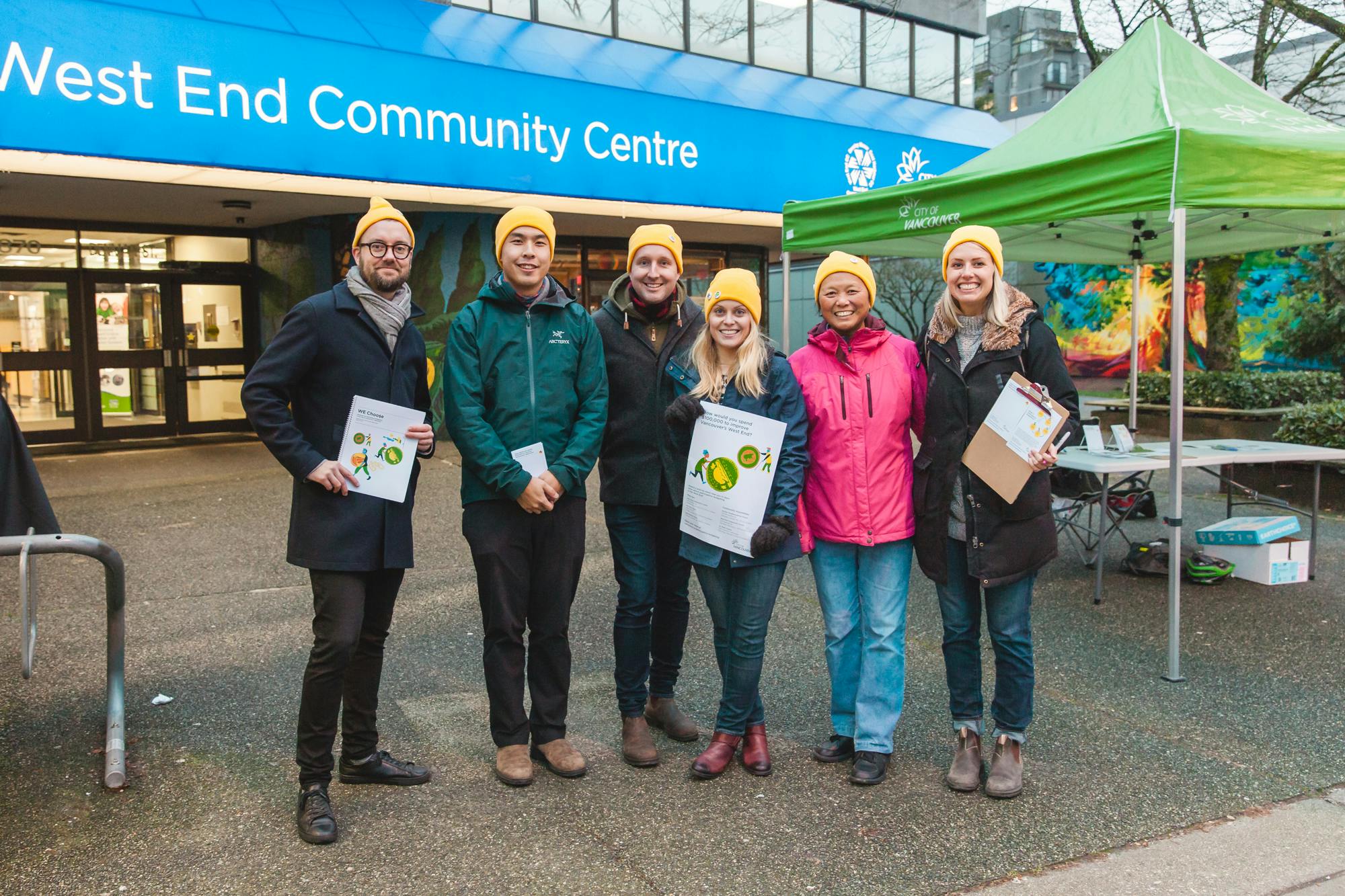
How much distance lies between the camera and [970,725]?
3674 mm

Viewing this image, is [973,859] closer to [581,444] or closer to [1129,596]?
[581,444]

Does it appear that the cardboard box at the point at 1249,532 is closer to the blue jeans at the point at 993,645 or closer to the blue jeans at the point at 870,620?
the blue jeans at the point at 993,645

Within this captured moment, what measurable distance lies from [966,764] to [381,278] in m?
2.61

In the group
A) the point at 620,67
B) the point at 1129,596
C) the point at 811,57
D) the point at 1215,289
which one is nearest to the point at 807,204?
the point at 1129,596

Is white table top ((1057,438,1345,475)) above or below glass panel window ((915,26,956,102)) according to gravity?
below

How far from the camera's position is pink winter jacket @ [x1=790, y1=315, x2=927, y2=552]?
3.61 meters

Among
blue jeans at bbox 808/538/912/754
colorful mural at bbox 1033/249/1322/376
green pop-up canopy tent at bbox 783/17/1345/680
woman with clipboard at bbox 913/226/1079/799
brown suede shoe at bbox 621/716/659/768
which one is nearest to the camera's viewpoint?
woman with clipboard at bbox 913/226/1079/799

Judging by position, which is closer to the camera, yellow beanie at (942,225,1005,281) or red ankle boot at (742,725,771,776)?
yellow beanie at (942,225,1005,281)

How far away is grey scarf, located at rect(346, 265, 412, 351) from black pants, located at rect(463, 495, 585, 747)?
65 centimetres

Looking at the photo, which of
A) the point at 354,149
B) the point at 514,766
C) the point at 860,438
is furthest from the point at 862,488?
the point at 354,149

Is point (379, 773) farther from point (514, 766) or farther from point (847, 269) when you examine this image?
point (847, 269)

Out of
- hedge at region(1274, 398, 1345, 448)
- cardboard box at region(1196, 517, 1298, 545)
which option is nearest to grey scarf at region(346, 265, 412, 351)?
cardboard box at region(1196, 517, 1298, 545)

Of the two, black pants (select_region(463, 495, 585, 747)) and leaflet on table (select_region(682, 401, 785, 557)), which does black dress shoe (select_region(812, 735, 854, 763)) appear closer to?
leaflet on table (select_region(682, 401, 785, 557))

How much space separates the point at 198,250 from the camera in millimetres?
13336
